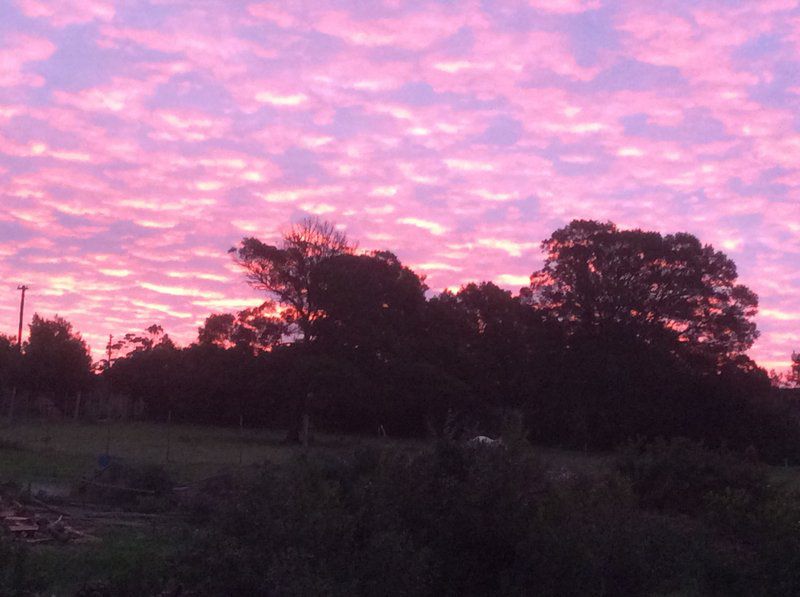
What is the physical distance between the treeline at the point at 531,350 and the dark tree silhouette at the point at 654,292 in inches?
3.1

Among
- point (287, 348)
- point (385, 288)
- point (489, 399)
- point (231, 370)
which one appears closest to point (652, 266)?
point (489, 399)

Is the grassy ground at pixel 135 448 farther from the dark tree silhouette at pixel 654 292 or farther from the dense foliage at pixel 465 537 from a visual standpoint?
the dark tree silhouette at pixel 654 292

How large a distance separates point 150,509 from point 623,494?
38.3ft

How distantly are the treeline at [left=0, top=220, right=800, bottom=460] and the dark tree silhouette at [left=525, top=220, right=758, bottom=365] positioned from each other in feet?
0.26

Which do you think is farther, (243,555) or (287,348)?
(287,348)

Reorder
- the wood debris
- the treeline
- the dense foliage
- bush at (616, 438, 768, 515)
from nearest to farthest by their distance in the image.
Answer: the dense foliage → the wood debris → bush at (616, 438, 768, 515) → the treeline

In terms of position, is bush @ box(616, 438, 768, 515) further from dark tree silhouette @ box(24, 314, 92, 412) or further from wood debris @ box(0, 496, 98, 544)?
dark tree silhouette @ box(24, 314, 92, 412)

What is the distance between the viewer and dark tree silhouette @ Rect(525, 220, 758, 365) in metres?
51.8

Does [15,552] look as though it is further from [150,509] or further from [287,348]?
[287,348]

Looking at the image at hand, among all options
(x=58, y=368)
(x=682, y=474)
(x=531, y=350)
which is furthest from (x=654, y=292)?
(x=58, y=368)

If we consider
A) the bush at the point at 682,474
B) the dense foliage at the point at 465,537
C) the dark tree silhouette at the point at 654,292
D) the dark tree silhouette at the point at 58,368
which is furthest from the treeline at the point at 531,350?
the dense foliage at the point at 465,537

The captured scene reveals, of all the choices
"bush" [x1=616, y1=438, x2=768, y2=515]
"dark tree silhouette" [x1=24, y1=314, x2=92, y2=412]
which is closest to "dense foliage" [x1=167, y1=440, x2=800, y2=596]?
"bush" [x1=616, y1=438, x2=768, y2=515]

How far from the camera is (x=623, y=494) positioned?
1247 centimetres

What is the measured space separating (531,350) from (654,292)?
773 centimetres
